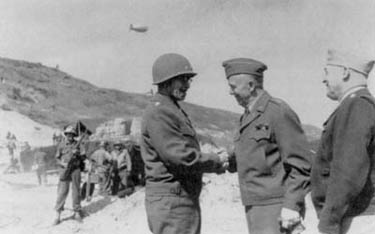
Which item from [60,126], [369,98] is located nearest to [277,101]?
[369,98]

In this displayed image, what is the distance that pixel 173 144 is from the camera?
4.42m

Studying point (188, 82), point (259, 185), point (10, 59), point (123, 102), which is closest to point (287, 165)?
point (259, 185)

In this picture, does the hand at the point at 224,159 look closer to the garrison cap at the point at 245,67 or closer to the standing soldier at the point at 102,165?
the garrison cap at the point at 245,67

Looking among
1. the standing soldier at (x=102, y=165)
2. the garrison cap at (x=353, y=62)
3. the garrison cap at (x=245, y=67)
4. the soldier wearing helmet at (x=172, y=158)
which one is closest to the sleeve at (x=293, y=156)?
the garrison cap at (x=245, y=67)

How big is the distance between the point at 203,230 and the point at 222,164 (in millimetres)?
6325

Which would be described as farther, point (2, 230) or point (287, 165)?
point (2, 230)

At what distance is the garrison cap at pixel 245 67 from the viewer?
4.25 metres

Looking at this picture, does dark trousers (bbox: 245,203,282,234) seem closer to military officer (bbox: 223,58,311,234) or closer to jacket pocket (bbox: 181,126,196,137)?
military officer (bbox: 223,58,311,234)

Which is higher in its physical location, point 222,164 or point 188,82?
point 188,82

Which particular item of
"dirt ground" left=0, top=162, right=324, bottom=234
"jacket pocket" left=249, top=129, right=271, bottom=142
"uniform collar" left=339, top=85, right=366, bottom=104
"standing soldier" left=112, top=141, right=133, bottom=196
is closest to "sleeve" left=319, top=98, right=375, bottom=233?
"uniform collar" left=339, top=85, right=366, bottom=104

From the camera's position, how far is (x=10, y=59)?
83500mm

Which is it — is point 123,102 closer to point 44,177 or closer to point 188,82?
point 44,177

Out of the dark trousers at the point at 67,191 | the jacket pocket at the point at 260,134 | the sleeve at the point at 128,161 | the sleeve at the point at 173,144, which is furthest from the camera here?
the sleeve at the point at 128,161

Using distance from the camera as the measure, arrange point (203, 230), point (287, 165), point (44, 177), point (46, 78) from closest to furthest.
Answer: point (287, 165)
point (203, 230)
point (44, 177)
point (46, 78)
